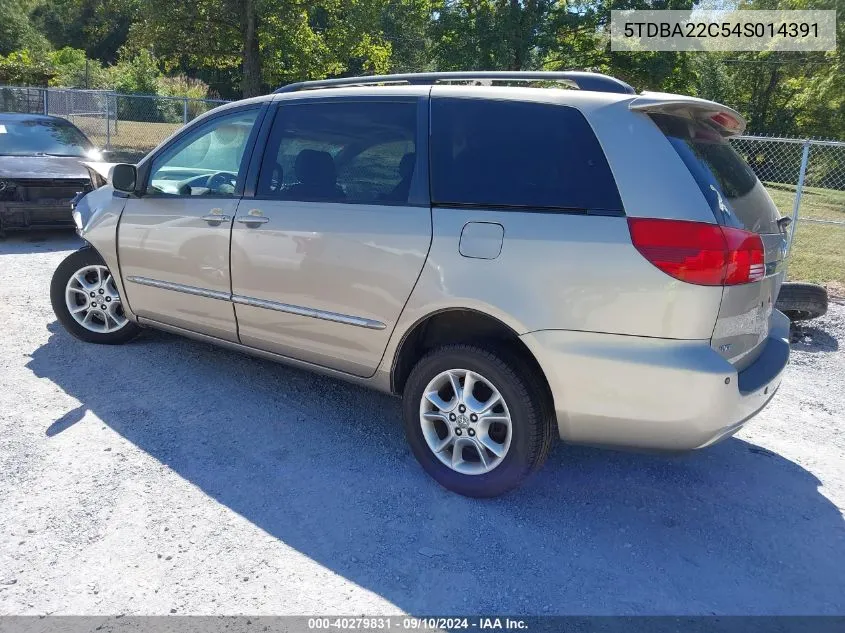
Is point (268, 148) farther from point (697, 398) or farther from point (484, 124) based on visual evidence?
point (697, 398)

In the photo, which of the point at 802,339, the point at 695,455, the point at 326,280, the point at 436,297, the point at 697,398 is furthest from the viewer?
Answer: the point at 802,339

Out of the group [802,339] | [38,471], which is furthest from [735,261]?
[802,339]

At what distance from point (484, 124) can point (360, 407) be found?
1996mm

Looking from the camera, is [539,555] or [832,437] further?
[832,437]

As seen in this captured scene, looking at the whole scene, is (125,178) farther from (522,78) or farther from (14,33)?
(14,33)

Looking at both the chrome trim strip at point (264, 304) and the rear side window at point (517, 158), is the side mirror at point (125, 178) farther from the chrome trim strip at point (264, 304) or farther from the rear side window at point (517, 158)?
the rear side window at point (517, 158)

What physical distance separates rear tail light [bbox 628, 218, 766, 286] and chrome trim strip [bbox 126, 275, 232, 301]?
2.50 m

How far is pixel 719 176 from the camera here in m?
3.04

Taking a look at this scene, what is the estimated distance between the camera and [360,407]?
4344 mm

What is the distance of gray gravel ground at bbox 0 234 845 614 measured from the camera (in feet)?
8.75

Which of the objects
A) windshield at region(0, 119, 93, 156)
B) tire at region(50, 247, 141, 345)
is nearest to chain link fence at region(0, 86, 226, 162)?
windshield at region(0, 119, 93, 156)

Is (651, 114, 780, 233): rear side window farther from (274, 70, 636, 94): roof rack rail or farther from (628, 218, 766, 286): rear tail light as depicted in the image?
(274, 70, 636, 94): roof rack rail

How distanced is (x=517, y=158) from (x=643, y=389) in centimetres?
121
